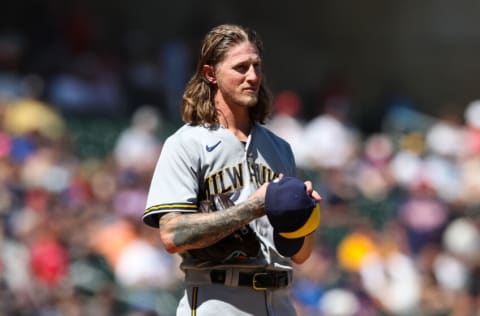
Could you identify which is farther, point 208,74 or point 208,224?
point 208,74

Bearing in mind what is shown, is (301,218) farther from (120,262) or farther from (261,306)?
(120,262)

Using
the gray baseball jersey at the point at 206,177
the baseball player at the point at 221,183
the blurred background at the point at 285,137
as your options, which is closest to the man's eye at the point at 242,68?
the baseball player at the point at 221,183

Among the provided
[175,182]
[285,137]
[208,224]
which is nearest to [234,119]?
[175,182]

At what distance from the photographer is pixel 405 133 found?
1332 cm

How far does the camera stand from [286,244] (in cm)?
382

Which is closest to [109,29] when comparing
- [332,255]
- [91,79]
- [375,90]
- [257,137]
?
[91,79]

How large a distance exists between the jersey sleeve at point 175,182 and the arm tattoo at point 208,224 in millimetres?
55

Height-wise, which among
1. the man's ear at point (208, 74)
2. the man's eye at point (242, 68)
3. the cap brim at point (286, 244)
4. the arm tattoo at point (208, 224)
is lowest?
the cap brim at point (286, 244)

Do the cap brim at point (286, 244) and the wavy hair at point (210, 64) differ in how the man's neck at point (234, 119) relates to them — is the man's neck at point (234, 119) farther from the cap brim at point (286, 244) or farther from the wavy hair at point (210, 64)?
the cap brim at point (286, 244)

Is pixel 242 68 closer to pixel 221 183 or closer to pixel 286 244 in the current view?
pixel 221 183

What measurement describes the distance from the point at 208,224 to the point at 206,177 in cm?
26

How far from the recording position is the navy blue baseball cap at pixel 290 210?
3.64 m

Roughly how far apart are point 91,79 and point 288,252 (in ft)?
30.3

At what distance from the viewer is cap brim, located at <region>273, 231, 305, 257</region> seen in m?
3.81
